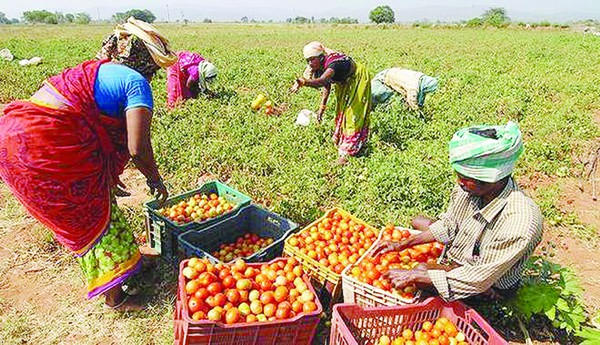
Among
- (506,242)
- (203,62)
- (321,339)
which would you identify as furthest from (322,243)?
(203,62)

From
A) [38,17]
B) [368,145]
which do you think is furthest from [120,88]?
[38,17]

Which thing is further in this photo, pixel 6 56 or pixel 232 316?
pixel 6 56

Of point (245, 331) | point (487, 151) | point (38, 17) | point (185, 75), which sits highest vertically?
point (38, 17)

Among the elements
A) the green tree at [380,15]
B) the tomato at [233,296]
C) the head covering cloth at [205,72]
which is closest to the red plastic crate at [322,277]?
the tomato at [233,296]

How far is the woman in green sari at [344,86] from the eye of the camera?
5.37m

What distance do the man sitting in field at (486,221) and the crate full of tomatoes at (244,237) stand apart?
1.21 metres

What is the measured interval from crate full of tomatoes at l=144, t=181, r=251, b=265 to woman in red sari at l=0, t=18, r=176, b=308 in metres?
0.70

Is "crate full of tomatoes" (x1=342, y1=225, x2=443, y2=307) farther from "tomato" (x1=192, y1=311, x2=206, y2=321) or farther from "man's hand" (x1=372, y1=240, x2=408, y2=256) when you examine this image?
"tomato" (x1=192, y1=311, x2=206, y2=321)

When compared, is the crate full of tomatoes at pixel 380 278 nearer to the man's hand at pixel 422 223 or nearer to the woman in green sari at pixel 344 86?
the man's hand at pixel 422 223

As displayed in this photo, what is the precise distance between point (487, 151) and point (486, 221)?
551 mm

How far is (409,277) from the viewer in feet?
8.93

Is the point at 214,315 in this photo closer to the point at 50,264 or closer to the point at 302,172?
the point at 50,264

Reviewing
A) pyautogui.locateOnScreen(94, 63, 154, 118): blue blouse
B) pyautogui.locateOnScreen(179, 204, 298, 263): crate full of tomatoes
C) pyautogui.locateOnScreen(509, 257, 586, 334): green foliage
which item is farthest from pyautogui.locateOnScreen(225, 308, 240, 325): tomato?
pyautogui.locateOnScreen(509, 257, 586, 334): green foliage

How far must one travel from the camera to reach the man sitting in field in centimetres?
231
